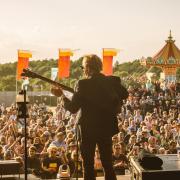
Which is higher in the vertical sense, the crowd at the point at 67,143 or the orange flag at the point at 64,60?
the orange flag at the point at 64,60

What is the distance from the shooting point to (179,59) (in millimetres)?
42500

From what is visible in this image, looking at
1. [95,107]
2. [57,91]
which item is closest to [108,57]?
[57,91]

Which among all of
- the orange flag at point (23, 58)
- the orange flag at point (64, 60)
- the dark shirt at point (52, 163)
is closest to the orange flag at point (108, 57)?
the orange flag at point (64, 60)

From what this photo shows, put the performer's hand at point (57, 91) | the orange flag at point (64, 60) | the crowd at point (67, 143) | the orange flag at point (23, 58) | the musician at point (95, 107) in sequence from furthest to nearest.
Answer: the orange flag at point (64, 60)
the orange flag at point (23, 58)
the crowd at point (67, 143)
the performer's hand at point (57, 91)
the musician at point (95, 107)

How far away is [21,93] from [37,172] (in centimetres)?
266

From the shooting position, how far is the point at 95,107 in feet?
13.6

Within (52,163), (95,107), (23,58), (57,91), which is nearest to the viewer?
(95,107)

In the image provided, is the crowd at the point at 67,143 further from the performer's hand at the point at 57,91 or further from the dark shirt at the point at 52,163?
the performer's hand at the point at 57,91

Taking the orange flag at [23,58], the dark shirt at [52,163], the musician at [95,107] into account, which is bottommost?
the dark shirt at [52,163]

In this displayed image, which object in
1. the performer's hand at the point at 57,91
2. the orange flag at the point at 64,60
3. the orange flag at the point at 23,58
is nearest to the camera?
the performer's hand at the point at 57,91

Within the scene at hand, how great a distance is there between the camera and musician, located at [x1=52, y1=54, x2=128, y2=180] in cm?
413

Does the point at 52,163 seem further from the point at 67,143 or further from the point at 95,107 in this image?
the point at 95,107

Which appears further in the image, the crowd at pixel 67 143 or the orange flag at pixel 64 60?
the orange flag at pixel 64 60

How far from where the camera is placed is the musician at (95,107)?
4.13m
